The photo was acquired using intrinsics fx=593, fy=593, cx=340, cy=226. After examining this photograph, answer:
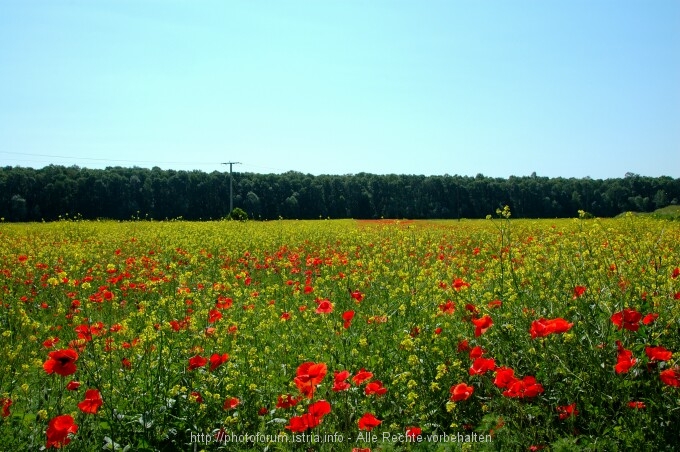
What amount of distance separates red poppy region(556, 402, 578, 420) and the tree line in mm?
46523

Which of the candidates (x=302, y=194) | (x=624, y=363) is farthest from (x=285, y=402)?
(x=302, y=194)

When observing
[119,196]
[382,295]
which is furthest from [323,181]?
[382,295]

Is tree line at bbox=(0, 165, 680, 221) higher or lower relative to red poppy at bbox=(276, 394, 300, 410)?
higher

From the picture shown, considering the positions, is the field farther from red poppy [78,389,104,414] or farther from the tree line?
the tree line

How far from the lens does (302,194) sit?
6712 centimetres

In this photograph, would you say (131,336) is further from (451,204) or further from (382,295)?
(451,204)

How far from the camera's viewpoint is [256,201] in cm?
6181

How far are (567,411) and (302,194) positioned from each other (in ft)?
212

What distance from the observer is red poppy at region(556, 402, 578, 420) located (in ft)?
9.00

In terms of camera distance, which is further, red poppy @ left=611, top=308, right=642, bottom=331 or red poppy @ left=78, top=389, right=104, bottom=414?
red poppy @ left=611, top=308, right=642, bottom=331

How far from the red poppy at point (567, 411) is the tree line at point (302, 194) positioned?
1832 inches

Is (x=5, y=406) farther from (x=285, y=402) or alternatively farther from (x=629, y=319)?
(x=629, y=319)

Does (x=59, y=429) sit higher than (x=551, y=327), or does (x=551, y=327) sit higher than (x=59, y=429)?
(x=551, y=327)

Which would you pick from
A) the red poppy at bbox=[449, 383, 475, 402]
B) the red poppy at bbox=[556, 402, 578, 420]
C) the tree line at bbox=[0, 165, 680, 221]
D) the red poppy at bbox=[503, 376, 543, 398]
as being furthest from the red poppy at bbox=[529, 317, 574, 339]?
the tree line at bbox=[0, 165, 680, 221]
